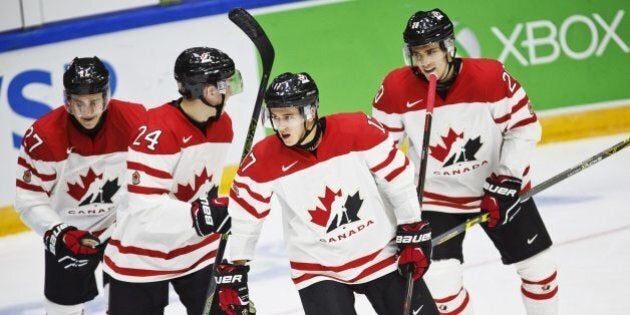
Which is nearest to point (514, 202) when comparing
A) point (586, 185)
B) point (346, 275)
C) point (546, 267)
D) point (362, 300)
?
point (546, 267)

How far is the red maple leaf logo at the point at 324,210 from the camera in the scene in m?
3.77

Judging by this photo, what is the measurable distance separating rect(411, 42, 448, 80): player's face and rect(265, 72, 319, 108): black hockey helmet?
64cm

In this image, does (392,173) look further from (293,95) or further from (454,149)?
(454,149)

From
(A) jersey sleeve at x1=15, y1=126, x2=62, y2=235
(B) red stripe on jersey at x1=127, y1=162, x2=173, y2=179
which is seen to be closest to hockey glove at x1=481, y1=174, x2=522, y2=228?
(B) red stripe on jersey at x1=127, y1=162, x2=173, y2=179

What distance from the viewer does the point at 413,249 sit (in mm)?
3816

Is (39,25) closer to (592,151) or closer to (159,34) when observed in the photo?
(159,34)

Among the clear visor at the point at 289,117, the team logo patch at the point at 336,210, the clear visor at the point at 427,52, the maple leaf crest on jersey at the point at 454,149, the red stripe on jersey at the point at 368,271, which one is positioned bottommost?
the red stripe on jersey at the point at 368,271

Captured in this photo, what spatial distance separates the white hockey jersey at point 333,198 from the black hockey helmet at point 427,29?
0.54 m

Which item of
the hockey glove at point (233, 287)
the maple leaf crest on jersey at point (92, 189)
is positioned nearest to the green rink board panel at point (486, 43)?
the maple leaf crest on jersey at point (92, 189)

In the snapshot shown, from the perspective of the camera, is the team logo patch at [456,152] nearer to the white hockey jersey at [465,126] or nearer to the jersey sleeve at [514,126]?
the white hockey jersey at [465,126]

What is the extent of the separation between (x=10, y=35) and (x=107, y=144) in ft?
8.29

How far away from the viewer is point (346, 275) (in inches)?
152

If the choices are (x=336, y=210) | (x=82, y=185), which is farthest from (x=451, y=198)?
(x=82, y=185)

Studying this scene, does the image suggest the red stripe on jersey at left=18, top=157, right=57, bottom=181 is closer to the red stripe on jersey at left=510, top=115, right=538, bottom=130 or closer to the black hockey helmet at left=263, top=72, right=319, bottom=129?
the black hockey helmet at left=263, top=72, right=319, bottom=129
